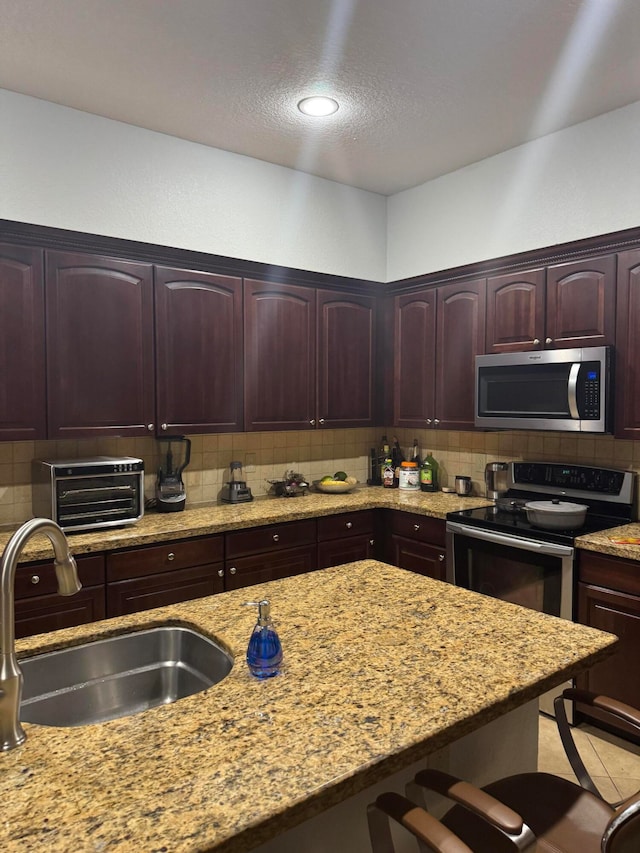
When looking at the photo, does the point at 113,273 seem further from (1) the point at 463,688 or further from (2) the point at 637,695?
(2) the point at 637,695

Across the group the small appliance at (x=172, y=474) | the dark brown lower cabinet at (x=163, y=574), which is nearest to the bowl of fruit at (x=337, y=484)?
the small appliance at (x=172, y=474)

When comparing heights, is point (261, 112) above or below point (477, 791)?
above

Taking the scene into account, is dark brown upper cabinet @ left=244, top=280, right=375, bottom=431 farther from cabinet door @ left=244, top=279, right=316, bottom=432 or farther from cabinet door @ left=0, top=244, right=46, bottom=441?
cabinet door @ left=0, top=244, right=46, bottom=441

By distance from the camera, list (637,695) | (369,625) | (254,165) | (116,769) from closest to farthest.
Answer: (116,769) < (369,625) < (637,695) < (254,165)

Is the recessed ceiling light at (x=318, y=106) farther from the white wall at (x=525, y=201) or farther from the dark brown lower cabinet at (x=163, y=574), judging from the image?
the dark brown lower cabinet at (x=163, y=574)

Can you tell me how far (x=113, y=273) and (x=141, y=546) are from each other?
129 centimetres

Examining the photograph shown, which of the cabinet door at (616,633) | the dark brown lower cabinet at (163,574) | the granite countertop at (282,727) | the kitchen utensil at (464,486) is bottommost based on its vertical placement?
the cabinet door at (616,633)

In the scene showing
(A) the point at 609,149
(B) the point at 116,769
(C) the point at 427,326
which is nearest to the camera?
(B) the point at 116,769

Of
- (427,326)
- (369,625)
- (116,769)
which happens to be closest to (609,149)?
(427,326)

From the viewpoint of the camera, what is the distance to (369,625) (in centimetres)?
159

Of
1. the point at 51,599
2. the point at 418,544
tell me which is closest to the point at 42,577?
the point at 51,599

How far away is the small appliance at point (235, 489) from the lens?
3.52 metres

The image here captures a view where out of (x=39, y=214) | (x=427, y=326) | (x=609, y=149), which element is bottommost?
(x=427, y=326)

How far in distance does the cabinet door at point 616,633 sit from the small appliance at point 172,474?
201 centimetres
